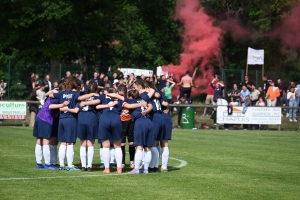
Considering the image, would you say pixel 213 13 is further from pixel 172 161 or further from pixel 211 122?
pixel 172 161

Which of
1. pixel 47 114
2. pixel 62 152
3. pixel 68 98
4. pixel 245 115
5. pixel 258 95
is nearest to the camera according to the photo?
pixel 68 98

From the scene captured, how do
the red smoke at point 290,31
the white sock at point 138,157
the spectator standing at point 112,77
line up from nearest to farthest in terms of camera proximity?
the white sock at point 138,157
the spectator standing at point 112,77
the red smoke at point 290,31

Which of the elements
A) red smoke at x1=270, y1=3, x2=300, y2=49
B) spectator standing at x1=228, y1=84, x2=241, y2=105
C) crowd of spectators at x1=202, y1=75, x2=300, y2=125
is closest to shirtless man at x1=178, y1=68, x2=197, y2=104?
crowd of spectators at x1=202, y1=75, x2=300, y2=125

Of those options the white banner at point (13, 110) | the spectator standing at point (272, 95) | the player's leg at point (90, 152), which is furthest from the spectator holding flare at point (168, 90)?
the player's leg at point (90, 152)

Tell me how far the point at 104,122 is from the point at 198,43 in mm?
37382

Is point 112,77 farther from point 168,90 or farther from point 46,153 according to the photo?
point 46,153

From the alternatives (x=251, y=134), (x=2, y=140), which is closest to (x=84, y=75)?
(x=251, y=134)

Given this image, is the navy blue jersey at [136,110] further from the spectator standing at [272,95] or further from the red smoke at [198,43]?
the red smoke at [198,43]

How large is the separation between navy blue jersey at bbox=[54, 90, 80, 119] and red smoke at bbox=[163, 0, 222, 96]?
34.6 m

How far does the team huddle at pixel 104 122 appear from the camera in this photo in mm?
16719

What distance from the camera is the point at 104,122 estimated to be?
1669cm

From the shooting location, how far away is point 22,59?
50.5 m

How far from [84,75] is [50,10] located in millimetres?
6775

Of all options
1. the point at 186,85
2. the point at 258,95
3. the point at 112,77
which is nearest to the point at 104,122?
the point at 186,85
